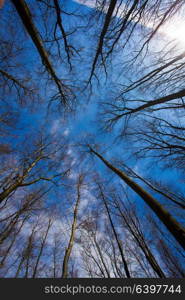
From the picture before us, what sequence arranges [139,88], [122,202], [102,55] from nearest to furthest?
[102,55], [139,88], [122,202]

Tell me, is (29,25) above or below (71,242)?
above

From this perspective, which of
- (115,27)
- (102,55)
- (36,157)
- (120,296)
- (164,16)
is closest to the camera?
(120,296)

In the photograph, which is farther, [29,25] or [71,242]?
[71,242]

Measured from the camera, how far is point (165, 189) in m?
6.74

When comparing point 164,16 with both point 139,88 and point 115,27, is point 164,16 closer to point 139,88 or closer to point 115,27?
point 115,27

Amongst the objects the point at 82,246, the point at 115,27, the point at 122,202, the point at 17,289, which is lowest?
the point at 17,289

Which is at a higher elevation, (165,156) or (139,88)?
(139,88)

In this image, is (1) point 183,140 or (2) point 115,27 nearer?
(2) point 115,27

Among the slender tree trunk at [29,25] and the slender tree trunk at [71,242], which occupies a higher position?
the slender tree trunk at [29,25]

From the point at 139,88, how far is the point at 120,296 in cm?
692

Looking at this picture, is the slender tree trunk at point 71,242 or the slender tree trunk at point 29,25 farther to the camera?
the slender tree trunk at point 71,242

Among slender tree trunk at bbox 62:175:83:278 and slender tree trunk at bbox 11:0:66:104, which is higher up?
slender tree trunk at bbox 11:0:66:104

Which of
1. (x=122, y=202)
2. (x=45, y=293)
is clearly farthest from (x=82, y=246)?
(x=45, y=293)

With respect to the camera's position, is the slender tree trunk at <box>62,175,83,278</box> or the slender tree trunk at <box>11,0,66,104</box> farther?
the slender tree trunk at <box>62,175,83,278</box>
